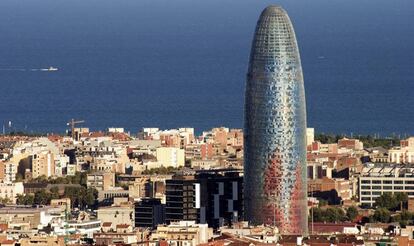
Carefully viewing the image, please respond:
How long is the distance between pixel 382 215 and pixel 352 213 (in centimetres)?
123

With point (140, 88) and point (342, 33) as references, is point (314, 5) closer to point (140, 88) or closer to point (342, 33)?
point (342, 33)

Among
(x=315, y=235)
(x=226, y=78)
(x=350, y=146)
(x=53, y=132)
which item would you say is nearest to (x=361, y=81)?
(x=226, y=78)

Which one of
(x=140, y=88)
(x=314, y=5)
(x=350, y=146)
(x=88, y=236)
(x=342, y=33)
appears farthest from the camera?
(x=314, y=5)

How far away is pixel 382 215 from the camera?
52312mm

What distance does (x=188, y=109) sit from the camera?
85.2 metres

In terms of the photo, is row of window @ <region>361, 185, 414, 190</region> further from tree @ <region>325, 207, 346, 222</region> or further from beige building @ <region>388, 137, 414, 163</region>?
beige building @ <region>388, 137, 414, 163</region>

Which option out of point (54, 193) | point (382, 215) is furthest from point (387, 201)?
point (54, 193)

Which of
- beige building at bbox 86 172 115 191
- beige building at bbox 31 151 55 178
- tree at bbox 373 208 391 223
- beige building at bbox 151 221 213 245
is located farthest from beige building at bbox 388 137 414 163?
beige building at bbox 151 221 213 245

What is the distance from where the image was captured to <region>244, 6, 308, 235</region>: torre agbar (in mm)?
50125

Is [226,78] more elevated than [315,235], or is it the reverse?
[226,78]

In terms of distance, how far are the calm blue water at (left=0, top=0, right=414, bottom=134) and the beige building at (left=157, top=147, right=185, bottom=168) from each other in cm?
1113

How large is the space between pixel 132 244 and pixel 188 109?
41846 mm

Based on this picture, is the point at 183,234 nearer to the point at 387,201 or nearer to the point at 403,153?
the point at 387,201

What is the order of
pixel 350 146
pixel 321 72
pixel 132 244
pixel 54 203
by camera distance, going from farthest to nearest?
pixel 321 72
pixel 350 146
pixel 54 203
pixel 132 244
